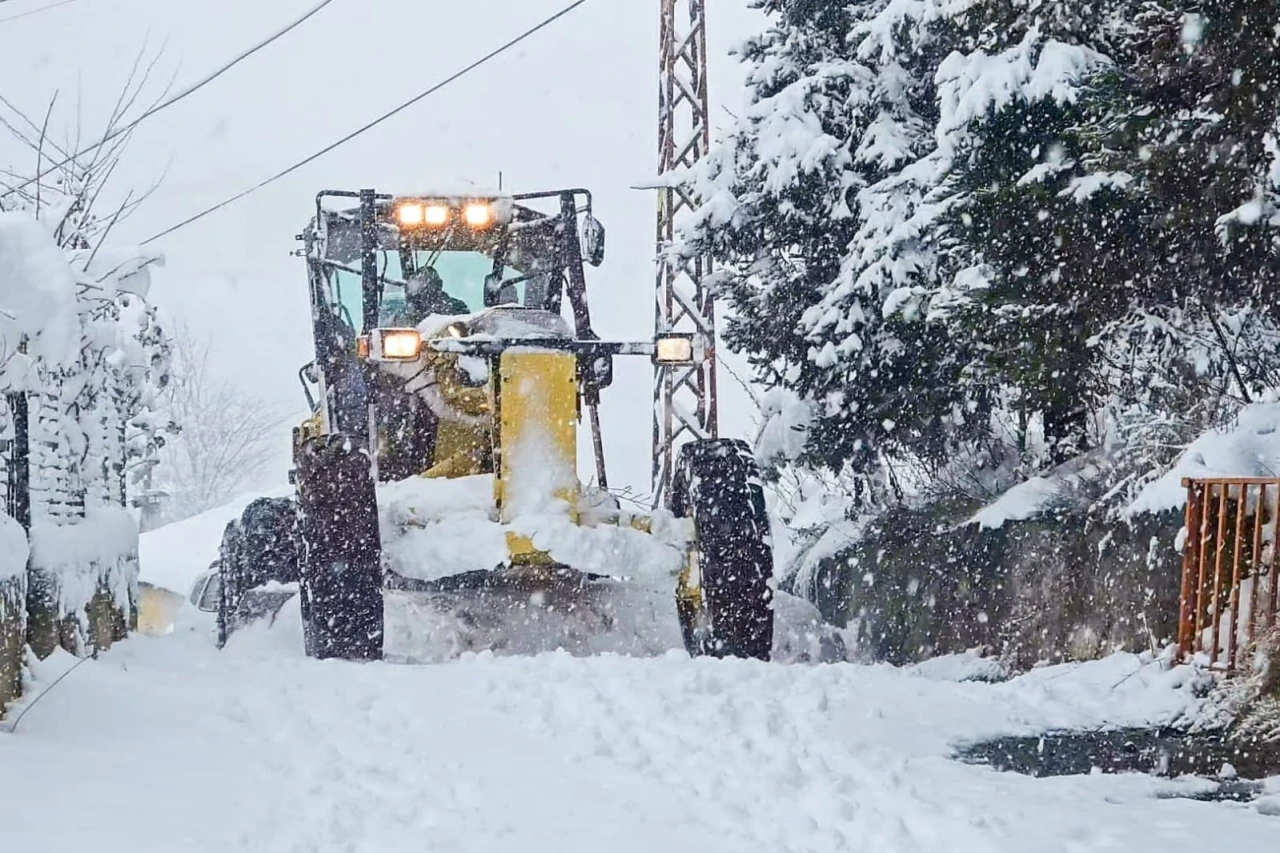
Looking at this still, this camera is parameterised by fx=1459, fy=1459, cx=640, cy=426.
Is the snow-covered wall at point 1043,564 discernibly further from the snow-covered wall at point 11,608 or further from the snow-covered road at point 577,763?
the snow-covered wall at point 11,608

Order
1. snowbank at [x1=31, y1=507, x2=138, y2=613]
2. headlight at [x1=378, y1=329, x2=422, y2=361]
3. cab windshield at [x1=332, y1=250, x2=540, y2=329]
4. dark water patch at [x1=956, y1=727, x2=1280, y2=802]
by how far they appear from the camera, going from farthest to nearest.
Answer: cab windshield at [x1=332, y1=250, x2=540, y2=329], headlight at [x1=378, y1=329, x2=422, y2=361], snowbank at [x1=31, y1=507, x2=138, y2=613], dark water patch at [x1=956, y1=727, x2=1280, y2=802]

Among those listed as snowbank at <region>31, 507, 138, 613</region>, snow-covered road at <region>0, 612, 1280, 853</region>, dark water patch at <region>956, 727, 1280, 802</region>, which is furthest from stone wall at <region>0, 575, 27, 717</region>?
dark water patch at <region>956, 727, 1280, 802</region>

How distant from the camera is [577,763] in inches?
214

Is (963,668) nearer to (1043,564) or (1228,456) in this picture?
(1043,564)

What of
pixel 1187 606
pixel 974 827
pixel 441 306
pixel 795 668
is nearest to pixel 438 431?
pixel 441 306

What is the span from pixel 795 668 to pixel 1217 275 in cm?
289

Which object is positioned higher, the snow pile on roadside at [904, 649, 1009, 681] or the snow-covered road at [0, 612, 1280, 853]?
the snow-covered road at [0, 612, 1280, 853]

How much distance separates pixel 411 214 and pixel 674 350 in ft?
7.09

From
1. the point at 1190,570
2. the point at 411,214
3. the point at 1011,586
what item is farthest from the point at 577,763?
the point at 411,214

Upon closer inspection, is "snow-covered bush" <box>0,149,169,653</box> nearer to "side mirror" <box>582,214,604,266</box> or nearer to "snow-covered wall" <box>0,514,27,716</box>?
"snow-covered wall" <box>0,514,27,716</box>

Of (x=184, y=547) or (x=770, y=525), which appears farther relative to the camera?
(x=184, y=547)

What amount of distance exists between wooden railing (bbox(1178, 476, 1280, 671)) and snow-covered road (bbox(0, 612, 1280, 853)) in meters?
0.27

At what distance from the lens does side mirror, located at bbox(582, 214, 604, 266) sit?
9.58m

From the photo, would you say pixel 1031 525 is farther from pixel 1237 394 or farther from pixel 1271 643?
pixel 1271 643
